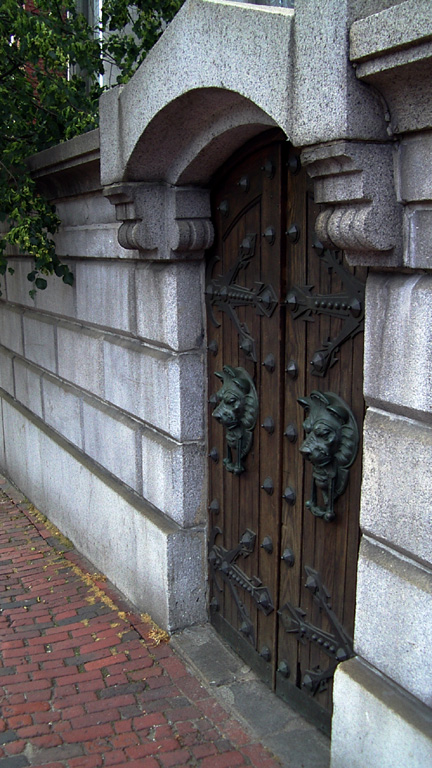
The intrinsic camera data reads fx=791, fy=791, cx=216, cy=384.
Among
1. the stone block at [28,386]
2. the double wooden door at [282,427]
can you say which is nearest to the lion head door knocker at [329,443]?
the double wooden door at [282,427]

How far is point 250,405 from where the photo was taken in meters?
4.05

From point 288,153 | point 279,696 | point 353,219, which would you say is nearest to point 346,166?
point 353,219

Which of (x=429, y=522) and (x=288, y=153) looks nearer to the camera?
(x=429, y=522)

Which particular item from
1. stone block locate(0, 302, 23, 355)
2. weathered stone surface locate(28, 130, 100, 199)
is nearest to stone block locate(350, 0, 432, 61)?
weathered stone surface locate(28, 130, 100, 199)

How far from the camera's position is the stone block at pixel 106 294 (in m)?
4.94

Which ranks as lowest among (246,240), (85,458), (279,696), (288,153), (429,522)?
(279,696)

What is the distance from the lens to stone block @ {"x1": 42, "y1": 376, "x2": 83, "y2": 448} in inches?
239

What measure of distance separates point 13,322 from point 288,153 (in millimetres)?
4664

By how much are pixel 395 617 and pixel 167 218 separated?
8.07ft

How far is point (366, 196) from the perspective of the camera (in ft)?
8.79

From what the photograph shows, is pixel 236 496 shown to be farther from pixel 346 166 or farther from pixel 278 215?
pixel 346 166

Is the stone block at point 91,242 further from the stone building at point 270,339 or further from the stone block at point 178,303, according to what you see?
the stone block at point 178,303

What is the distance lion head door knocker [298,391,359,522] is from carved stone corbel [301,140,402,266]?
2.53 feet

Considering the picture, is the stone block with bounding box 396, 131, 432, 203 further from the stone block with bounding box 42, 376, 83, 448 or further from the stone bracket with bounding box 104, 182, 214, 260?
the stone block with bounding box 42, 376, 83, 448
